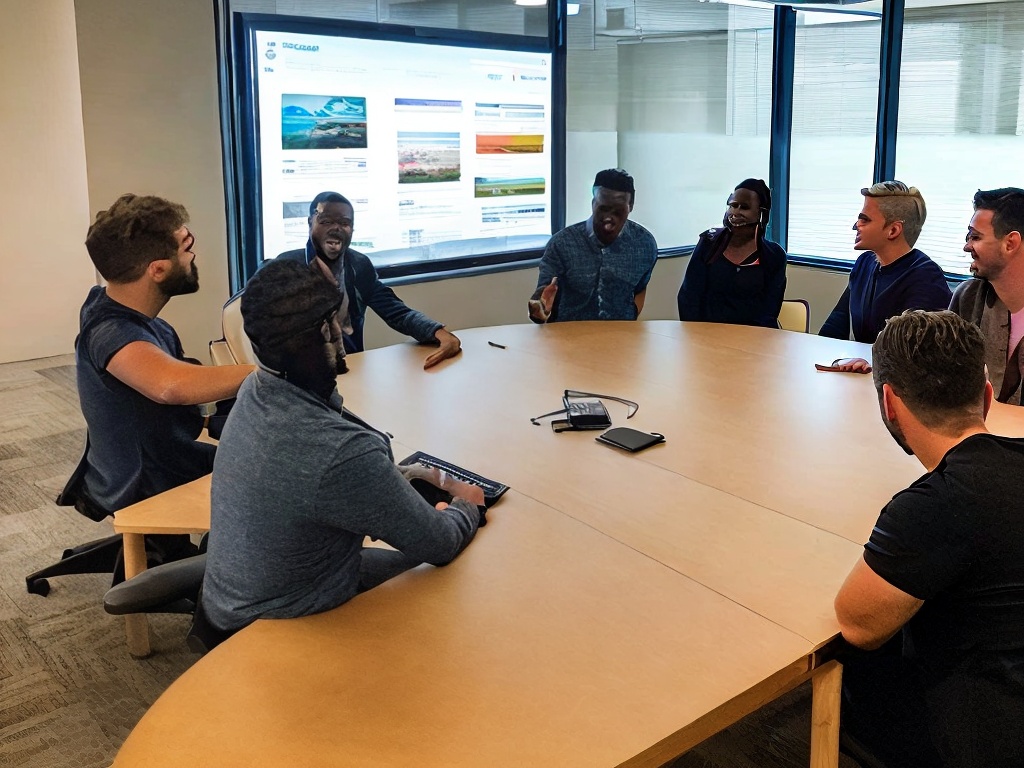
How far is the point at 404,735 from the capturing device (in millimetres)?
1338

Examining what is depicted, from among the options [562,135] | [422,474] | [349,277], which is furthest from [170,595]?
[562,135]

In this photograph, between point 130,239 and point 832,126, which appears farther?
point 832,126

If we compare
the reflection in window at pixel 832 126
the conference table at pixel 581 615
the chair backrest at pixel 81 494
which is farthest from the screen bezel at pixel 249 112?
the reflection in window at pixel 832 126

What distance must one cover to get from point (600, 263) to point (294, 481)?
2.86 meters

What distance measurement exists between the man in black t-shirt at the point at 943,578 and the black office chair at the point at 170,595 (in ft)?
3.90

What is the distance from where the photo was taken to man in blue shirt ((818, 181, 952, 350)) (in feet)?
12.1

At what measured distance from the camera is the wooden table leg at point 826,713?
164 cm

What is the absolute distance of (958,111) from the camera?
5.47 meters

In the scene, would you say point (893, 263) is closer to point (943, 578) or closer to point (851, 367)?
point (851, 367)

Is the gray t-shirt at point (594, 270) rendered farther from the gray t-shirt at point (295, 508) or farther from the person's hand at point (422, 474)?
the gray t-shirt at point (295, 508)

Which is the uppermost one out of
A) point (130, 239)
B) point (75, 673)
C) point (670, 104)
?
point (670, 104)

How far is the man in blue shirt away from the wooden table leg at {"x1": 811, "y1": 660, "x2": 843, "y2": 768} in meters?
2.42

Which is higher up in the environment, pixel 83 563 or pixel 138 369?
pixel 138 369

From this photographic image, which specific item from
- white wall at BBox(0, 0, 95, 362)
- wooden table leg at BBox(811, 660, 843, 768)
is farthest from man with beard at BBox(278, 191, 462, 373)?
white wall at BBox(0, 0, 95, 362)
